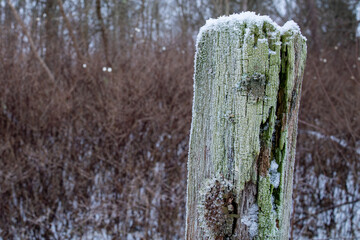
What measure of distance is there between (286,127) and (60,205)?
381cm

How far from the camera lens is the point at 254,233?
0.83 metres

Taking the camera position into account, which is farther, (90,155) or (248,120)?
(90,155)

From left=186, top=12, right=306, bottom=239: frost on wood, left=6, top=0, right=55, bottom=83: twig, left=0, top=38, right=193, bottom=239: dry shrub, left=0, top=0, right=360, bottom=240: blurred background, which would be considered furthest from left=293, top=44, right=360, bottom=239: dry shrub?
left=6, top=0, right=55, bottom=83: twig

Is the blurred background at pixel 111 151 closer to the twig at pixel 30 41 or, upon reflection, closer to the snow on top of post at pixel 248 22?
the twig at pixel 30 41

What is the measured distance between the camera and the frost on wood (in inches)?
31.2

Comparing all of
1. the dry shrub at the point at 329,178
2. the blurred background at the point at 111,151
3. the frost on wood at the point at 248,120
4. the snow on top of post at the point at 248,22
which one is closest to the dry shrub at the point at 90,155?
the blurred background at the point at 111,151

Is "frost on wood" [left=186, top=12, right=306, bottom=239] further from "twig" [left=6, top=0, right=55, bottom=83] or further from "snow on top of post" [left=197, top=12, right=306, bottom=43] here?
"twig" [left=6, top=0, right=55, bottom=83]

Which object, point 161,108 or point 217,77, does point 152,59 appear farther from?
point 217,77

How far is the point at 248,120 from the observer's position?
81cm

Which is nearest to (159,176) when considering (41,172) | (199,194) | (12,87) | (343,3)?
(41,172)

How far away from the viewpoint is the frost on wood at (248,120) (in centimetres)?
79

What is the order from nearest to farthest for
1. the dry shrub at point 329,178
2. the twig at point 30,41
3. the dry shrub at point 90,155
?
the dry shrub at point 90,155
the dry shrub at point 329,178
the twig at point 30,41

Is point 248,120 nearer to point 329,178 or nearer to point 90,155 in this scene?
point 90,155

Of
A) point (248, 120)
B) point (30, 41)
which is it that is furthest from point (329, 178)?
point (30, 41)
